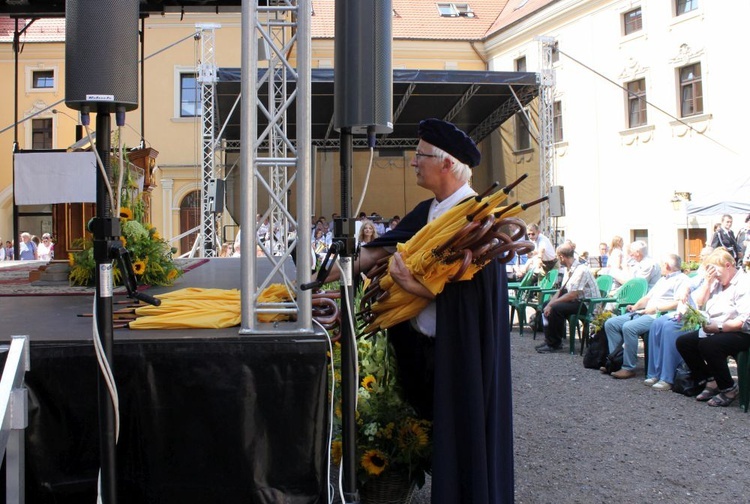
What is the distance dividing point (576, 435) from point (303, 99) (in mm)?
3431

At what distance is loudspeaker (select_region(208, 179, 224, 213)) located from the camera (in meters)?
12.4

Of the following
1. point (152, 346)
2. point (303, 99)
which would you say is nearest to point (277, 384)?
point (152, 346)

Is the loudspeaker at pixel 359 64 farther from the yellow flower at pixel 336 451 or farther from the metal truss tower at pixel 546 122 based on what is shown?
the metal truss tower at pixel 546 122

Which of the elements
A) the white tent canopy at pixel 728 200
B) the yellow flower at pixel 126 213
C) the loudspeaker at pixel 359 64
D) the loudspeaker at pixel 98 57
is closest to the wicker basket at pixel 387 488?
the loudspeaker at pixel 359 64

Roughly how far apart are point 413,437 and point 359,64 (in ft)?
5.29

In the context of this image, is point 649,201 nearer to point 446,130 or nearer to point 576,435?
point 576,435

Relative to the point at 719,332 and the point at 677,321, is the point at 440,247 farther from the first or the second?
the point at 677,321

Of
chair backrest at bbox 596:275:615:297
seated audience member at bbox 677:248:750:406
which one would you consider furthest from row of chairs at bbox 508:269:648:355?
seated audience member at bbox 677:248:750:406

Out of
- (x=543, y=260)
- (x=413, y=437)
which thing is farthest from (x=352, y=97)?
(x=543, y=260)

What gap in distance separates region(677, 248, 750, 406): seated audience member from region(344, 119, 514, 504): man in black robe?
351cm

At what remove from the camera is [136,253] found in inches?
210

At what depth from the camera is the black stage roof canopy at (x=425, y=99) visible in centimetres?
1407

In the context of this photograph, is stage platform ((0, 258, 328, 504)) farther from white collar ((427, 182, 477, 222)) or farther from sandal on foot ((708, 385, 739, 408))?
sandal on foot ((708, 385, 739, 408))

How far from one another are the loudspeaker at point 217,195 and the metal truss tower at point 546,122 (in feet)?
21.6
